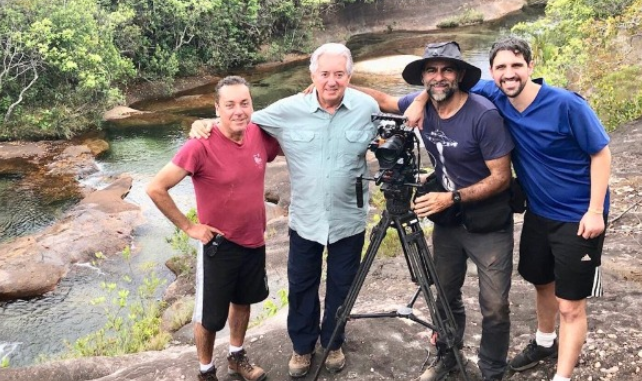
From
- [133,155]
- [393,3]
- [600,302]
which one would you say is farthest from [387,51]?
[600,302]

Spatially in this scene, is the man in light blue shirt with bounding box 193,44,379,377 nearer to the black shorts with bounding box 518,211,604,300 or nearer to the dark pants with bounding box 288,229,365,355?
the dark pants with bounding box 288,229,365,355

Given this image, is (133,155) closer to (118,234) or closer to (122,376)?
(118,234)

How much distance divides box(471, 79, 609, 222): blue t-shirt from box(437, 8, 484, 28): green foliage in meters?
30.0

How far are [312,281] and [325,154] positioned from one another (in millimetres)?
847

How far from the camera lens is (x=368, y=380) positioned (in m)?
3.67

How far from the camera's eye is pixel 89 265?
9.51 metres

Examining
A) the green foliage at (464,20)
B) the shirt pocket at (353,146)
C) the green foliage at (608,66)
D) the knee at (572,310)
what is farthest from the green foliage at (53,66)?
the green foliage at (464,20)

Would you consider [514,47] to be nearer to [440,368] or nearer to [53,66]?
[440,368]

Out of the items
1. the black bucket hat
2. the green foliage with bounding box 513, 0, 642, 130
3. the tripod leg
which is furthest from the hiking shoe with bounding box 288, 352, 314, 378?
the green foliage with bounding box 513, 0, 642, 130

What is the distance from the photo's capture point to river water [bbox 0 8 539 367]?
7625mm

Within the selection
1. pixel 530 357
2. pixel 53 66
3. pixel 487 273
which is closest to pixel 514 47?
pixel 487 273

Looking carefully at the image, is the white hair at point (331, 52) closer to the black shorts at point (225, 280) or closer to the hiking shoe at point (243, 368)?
the black shorts at point (225, 280)

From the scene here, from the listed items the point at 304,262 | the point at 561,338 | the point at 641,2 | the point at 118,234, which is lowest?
the point at 118,234

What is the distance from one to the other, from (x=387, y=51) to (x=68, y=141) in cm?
1594
